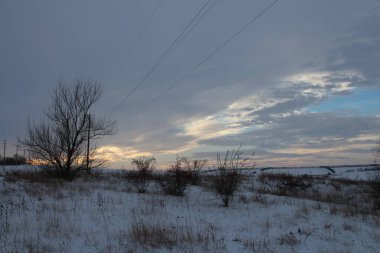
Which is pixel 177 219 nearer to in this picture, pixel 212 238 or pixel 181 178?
pixel 212 238

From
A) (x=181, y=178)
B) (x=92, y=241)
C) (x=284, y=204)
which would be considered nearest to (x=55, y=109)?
(x=181, y=178)

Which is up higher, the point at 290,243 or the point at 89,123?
the point at 89,123

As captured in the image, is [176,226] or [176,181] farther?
[176,181]

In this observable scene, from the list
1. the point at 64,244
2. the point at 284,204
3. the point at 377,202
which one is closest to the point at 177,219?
the point at 64,244

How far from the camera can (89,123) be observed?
27.8 m

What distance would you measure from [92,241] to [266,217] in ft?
19.7

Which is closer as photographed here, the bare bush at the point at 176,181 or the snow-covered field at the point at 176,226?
the snow-covered field at the point at 176,226

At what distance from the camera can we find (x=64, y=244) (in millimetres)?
6969

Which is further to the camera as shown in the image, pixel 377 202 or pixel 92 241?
pixel 377 202

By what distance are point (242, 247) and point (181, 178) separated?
29.4 feet

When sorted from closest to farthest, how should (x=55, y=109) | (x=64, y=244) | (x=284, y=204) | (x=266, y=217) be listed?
(x=64, y=244), (x=266, y=217), (x=284, y=204), (x=55, y=109)

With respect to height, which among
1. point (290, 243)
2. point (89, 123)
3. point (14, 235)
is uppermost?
point (89, 123)

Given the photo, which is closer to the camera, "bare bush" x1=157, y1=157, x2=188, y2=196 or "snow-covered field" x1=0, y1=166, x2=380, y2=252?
"snow-covered field" x1=0, y1=166, x2=380, y2=252

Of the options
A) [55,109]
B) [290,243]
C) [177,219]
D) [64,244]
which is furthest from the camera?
[55,109]
